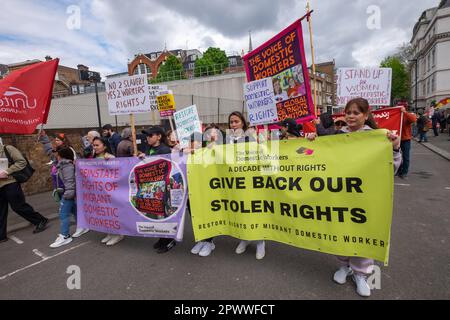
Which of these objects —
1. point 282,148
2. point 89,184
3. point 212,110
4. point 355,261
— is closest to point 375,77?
point 282,148

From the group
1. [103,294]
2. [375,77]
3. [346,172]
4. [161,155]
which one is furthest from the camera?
[375,77]

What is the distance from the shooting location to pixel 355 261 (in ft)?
8.25

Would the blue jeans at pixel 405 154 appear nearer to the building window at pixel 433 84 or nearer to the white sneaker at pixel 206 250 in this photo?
the white sneaker at pixel 206 250

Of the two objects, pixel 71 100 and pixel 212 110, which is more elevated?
pixel 71 100

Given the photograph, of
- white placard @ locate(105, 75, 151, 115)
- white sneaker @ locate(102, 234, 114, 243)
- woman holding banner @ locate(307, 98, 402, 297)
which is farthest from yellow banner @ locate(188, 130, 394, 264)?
white placard @ locate(105, 75, 151, 115)

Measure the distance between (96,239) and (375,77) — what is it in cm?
730

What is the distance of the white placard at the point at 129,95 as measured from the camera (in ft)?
15.0

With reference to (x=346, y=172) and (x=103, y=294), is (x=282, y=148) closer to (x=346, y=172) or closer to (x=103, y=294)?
(x=346, y=172)

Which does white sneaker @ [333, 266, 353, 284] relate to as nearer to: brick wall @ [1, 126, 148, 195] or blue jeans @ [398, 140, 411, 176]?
blue jeans @ [398, 140, 411, 176]

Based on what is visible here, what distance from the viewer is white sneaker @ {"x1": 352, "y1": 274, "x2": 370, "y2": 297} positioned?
240cm

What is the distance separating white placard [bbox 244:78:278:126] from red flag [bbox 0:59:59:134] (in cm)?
326

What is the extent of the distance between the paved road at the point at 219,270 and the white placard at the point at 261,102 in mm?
1929

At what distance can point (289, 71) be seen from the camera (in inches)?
167
